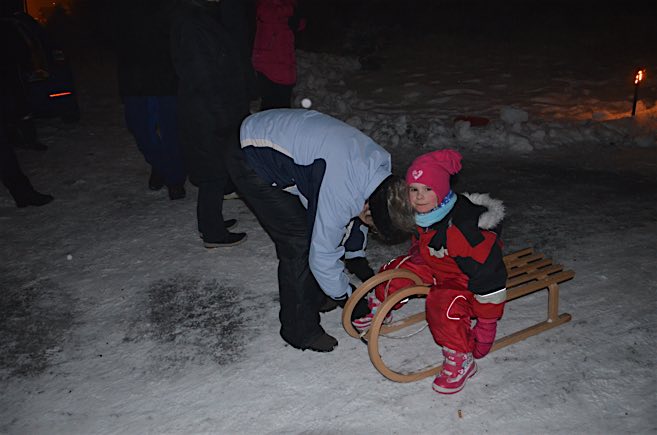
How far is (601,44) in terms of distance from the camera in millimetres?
14250

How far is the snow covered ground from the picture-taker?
316 centimetres

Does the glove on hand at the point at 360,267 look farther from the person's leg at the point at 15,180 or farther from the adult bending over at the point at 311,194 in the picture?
the person's leg at the point at 15,180

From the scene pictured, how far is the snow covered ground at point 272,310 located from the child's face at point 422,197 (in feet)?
3.46

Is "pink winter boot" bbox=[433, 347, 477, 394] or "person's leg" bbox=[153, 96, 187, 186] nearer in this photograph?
"pink winter boot" bbox=[433, 347, 477, 394]

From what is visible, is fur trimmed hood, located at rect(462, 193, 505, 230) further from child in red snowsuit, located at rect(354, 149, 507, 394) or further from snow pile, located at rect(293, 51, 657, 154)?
snow pile, located at rect(293, 51, 657, 154)

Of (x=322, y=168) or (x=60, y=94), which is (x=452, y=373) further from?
(x=60, y=94)

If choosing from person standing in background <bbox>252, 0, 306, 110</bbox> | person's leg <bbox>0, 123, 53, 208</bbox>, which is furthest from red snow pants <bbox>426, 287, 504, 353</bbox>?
person's leg <bbox>0, 123, 53, 208</bbox>

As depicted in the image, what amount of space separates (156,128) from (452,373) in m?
3.95

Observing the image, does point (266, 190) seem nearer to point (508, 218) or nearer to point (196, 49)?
point (196, 49)

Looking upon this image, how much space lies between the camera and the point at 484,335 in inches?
129

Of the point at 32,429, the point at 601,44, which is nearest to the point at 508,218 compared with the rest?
the point at 32,429

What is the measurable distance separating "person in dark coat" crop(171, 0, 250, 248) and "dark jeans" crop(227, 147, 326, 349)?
1.11 meters

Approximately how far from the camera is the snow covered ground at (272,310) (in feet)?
10.4

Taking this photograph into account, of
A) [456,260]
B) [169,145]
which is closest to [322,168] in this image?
[456,260]
